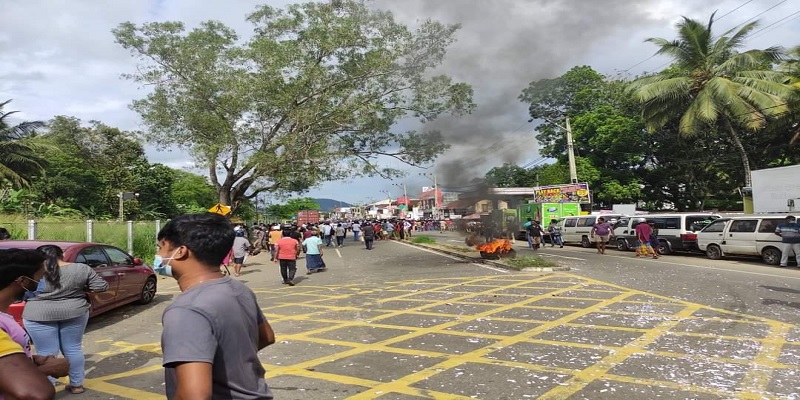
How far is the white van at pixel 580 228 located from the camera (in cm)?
2333

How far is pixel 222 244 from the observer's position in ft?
6.80

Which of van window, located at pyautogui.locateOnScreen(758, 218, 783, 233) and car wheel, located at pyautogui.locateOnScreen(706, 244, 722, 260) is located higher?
van window, located at pyautogui.locateOnScreen(758, 218, 783, 233)

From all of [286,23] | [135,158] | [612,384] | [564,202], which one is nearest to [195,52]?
[286,23]

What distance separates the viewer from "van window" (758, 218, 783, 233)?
567 inches

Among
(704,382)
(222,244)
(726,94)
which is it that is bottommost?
(704,382)

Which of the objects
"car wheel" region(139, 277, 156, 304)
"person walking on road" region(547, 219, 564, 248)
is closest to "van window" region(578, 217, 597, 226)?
"person walking on road" region(547, 219, 564, 248)

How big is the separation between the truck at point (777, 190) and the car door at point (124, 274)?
18.1 metres

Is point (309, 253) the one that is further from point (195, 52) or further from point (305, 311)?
point (195, 52)

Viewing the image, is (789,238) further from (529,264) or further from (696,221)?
(529,264)

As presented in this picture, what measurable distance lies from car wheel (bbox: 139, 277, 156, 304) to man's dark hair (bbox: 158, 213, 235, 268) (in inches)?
329

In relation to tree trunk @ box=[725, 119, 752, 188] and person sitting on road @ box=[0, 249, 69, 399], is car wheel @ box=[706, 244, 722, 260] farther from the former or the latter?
person sitting on road @ box=[0, 249, 69, 399]

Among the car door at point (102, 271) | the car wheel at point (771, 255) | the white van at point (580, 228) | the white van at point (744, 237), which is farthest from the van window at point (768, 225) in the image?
the car door at point (102, 271)

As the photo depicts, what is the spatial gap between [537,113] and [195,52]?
19.5 meters

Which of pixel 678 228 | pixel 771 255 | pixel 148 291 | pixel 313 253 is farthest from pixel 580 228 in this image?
pixel 148 291
